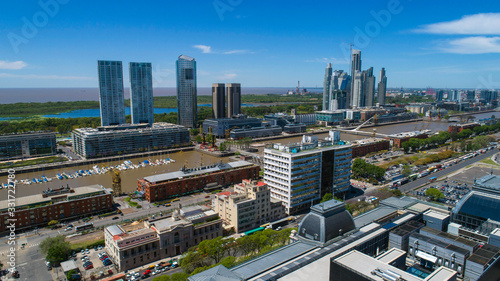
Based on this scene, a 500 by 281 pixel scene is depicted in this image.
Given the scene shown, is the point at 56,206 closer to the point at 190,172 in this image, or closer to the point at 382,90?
the point at 190,172

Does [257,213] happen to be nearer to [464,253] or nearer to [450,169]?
[464,253]

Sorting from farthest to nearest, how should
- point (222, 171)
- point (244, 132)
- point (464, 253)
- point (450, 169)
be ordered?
point (244, 132) → point (450, 169) → point (222, 171) → point (464, 253)

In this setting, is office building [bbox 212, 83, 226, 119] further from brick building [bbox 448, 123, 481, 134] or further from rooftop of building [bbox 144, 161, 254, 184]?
brick building [bbox 448, 123, 481, 134]

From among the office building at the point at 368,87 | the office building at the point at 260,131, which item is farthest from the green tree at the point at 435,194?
the office building at the point at 368,87

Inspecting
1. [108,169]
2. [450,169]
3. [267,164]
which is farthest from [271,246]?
[450,169]

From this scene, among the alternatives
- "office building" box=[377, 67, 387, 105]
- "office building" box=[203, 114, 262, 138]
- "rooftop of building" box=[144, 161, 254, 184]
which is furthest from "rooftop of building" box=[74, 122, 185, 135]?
"office building" box=[377, 67, 387, 105]

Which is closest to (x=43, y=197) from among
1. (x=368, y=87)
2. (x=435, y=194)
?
(x=435, y=194)

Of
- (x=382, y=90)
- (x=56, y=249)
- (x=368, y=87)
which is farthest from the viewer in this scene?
(x=382, y=90)
